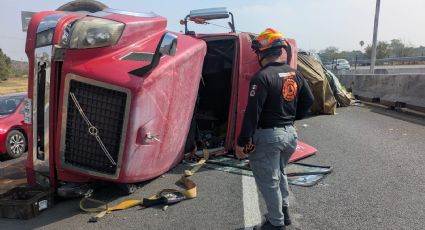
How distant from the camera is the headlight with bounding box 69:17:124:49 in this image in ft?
14.6

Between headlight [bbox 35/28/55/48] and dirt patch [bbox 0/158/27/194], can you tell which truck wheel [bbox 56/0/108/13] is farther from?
dirt patch [bbox 0/158/27/194]

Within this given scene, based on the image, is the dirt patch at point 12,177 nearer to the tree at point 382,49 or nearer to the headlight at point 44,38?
the headlight at point 44,38

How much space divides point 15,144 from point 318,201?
6463 millimetres

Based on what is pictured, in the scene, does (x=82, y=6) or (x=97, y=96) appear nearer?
(x=97, y=96)

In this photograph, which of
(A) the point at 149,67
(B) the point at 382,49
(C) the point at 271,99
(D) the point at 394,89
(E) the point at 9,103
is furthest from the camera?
(B) the point at 382,49

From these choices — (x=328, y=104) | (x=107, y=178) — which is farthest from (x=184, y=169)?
(x=328, y=104)

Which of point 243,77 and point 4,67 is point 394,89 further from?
point 4,67

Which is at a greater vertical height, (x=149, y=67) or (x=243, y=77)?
(x=149, y=67)

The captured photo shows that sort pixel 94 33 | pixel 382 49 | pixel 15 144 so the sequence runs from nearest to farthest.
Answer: pixel 94 33
pixel 15 144
pixel 382 49

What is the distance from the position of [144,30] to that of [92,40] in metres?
0.77

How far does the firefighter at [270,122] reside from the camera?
3.69m

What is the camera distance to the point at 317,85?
11.8m

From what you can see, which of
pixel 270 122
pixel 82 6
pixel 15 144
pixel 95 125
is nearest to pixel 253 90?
pixel 270 122

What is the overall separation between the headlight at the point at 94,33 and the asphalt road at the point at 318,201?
1800 millimetres
